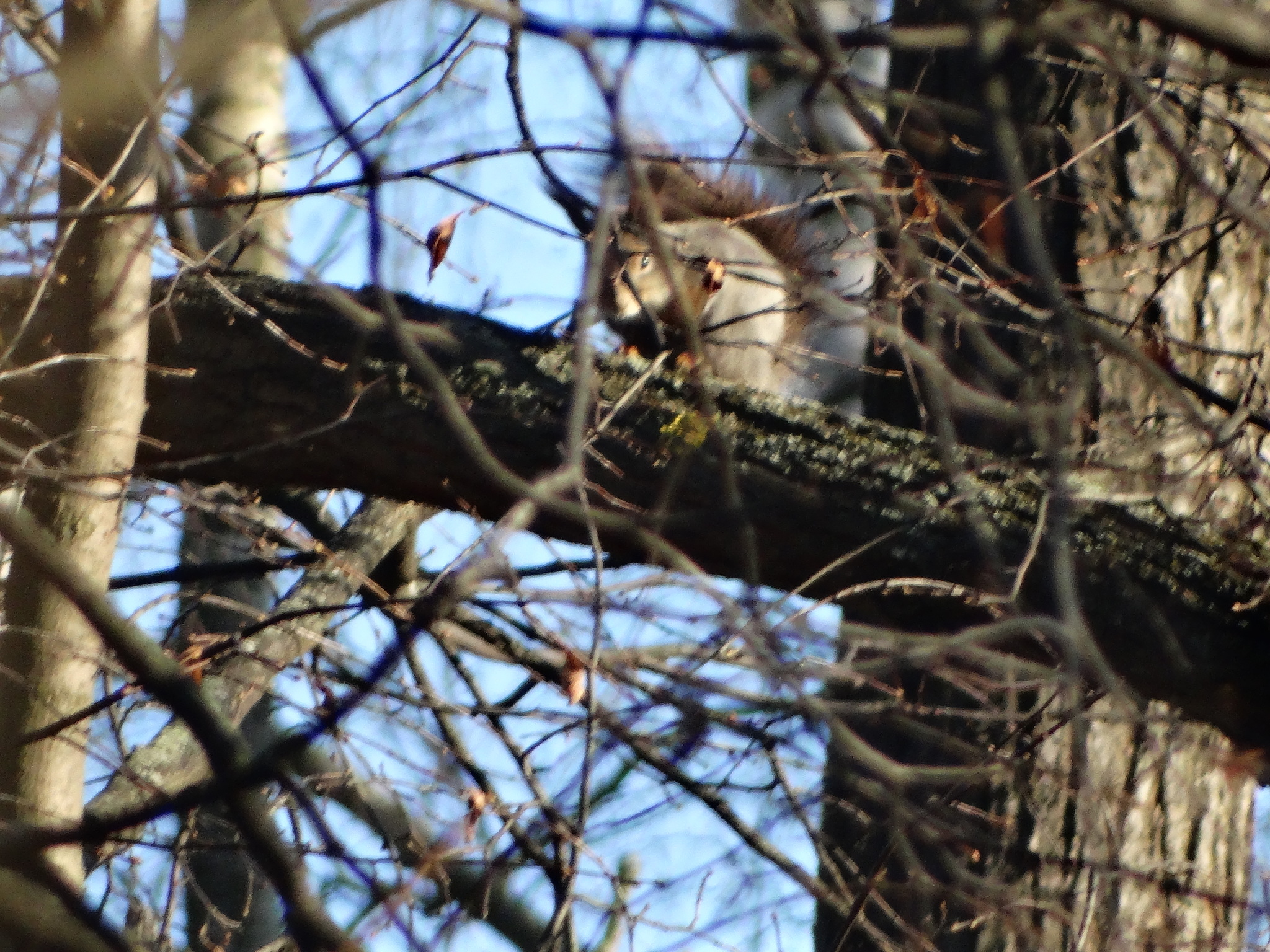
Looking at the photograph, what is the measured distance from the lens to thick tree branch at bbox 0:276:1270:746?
218 centimetres

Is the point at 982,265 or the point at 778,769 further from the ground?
the point at 982,265

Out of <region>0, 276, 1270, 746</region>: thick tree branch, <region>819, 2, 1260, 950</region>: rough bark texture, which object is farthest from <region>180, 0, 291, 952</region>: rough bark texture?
<region>819, 2, 1260, 950</region>: rough bark texture

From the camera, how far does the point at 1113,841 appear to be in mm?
1940

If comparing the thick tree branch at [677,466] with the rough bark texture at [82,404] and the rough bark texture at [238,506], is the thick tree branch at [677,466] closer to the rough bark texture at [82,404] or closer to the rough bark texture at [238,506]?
the rough bark texture at [82,404]

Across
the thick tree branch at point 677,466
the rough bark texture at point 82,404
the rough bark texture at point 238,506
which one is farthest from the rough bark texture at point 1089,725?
the rough bark texture at point 238,506

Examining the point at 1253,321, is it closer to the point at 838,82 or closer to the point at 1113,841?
the point at 1113,841

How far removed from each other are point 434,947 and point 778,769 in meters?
1.01

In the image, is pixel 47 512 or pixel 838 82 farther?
pixel 47 512

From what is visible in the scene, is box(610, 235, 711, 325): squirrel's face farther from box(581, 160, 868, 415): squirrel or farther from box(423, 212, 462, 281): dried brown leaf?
box(423, 212, 462, 281): dried brown leaf

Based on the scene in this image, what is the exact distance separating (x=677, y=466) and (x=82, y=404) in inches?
36.8

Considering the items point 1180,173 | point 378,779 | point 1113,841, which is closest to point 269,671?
point 378,779

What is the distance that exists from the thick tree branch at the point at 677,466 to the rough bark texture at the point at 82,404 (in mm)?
84

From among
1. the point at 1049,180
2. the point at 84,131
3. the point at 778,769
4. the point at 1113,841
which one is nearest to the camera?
the point at 1113,841

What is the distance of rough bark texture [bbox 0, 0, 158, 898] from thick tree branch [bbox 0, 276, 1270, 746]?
0.28ft
